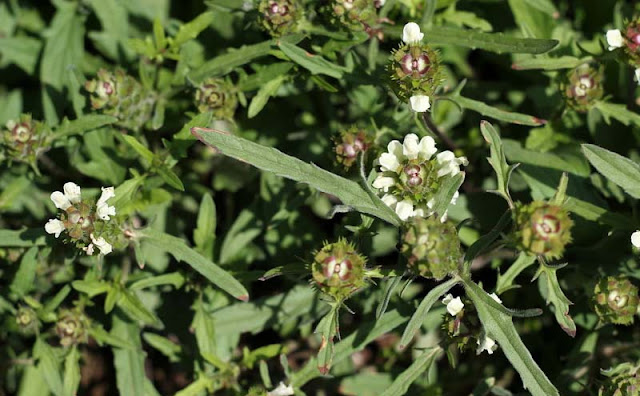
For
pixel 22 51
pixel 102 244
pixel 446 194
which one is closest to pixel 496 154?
pixel 446 194

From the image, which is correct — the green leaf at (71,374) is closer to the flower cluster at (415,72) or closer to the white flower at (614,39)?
the flower cluster at (415,72)

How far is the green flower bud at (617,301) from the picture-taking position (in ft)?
13.7

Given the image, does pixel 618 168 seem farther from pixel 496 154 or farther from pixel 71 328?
pixel 71 328

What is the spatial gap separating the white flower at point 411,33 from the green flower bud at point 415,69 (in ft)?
0.28

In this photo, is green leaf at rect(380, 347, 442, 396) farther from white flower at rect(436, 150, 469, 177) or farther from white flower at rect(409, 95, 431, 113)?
white flower at rect(409, 95, 431, 113)

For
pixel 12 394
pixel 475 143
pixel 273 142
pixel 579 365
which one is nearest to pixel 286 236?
pixel 273 142

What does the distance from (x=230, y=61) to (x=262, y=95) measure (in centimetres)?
37

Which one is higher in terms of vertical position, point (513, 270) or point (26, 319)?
point (513, 270)

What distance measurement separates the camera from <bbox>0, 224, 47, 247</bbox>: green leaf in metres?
4.77

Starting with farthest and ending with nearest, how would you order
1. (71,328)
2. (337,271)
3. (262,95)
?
(71,328)
(262,95)
(337,271)

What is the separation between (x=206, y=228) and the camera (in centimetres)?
508

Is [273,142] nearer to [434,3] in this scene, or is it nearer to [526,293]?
[434,3]

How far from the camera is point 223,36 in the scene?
596 centimetres

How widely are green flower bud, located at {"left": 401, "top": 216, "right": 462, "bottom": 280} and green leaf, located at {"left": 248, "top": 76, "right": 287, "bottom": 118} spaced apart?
61.9 inches
